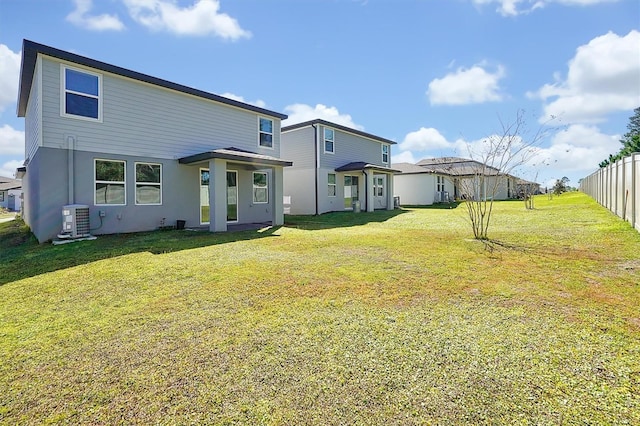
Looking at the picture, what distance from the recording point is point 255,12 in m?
10.5

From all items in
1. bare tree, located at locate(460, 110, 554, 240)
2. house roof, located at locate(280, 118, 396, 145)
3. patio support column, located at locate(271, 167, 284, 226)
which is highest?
house roof, located at locate(280, 118, 396, 145)

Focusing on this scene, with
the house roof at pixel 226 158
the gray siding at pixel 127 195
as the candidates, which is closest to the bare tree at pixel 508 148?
the house roof at pixel 226 158

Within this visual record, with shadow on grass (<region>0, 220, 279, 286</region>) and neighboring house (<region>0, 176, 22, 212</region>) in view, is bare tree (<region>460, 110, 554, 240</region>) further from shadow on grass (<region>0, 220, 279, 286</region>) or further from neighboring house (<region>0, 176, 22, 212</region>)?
neighboring house (<region>0, 176, 22, 212</region>)

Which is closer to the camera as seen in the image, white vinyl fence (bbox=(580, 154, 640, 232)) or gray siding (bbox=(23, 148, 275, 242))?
white vinyl fence (bbox=(580, 154, 640, 232))

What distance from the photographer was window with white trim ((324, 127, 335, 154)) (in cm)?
1941

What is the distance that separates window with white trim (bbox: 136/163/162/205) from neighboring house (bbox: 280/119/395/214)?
9317 millimetres

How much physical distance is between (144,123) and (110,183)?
2.35 m

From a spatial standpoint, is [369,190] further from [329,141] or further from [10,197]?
[10,197]

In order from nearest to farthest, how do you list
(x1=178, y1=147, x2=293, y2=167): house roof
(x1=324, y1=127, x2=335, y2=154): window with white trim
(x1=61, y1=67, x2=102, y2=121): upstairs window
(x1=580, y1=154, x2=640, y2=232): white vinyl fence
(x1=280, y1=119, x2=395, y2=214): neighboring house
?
(x1=580, y1=154, x2=640, y2=232): white vinyl fence
(x1=61, y1=67, x2=102, y2=121): upstairs window
(x1=178, y1=147, x2=293, y2=167): house roof
(x1=280, y1=119, x2=395, y2=214): neighboring house
(x1=324, y1=127, x2=335, y2=154): window with white trim

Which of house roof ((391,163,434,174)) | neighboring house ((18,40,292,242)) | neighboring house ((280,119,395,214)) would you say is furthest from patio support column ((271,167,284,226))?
house roof ((391,163,434,174))

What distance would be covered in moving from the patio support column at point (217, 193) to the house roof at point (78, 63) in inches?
127

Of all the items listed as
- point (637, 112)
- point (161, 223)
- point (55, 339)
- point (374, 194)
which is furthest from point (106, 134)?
point (637, 112)

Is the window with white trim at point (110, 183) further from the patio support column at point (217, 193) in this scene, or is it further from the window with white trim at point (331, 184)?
the window with white trim at point (331, 184)

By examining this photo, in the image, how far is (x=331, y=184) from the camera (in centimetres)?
2008
